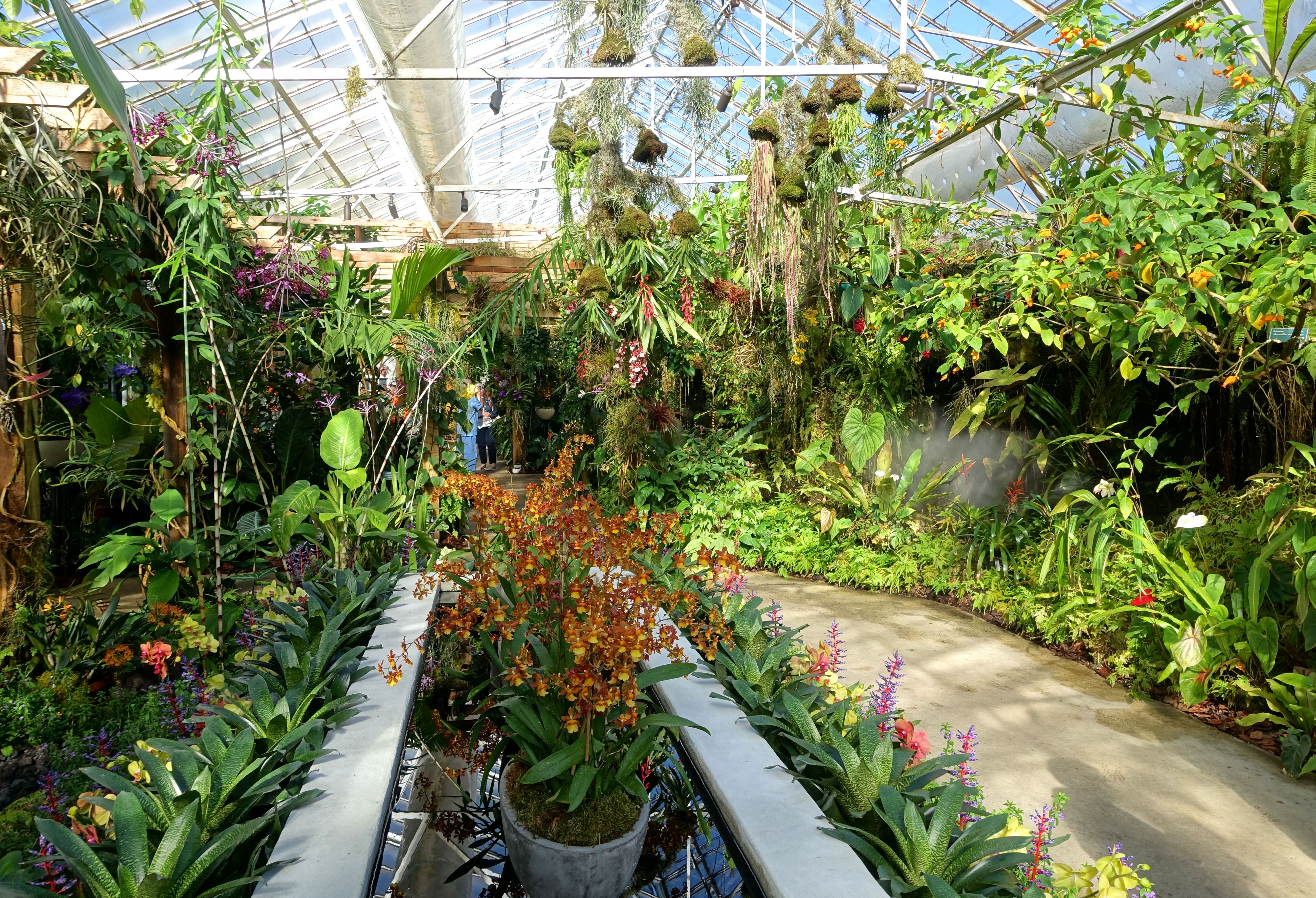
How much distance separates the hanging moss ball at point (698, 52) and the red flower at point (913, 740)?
3.19 meters

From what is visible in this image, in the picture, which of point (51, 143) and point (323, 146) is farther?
point (323, 146)

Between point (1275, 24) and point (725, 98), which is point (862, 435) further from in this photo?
point (1275, 24)

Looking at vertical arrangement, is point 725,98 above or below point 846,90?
above

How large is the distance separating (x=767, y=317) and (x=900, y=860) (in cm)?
467

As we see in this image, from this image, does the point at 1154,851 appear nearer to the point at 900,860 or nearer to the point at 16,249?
the point at 900,860

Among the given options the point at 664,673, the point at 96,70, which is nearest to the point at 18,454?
the point at 664,673

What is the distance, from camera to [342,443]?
3.71m

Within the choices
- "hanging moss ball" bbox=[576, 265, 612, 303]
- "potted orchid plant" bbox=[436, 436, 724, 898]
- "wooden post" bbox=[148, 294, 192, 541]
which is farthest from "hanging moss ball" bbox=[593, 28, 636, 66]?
"potted orchid plant" bbox=[436, 436, 724, 898]

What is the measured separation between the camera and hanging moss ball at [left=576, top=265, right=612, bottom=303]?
4.50 m

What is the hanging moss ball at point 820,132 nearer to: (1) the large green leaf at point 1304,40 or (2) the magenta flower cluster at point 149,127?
(1) the large green leaf at point 1304,40

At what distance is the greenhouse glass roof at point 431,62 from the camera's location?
4.40 m

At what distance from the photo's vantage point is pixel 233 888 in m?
1.42

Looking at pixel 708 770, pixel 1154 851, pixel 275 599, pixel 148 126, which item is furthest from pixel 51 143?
pixel 1154 851

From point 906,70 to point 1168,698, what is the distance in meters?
3.25
